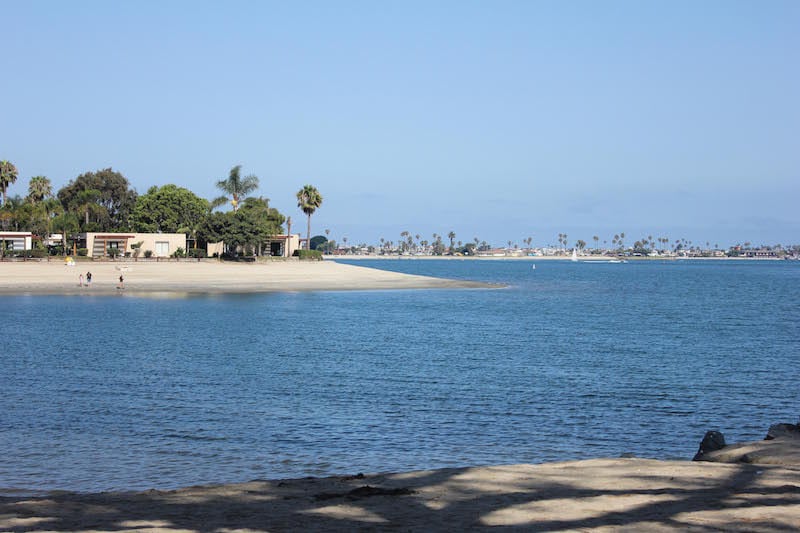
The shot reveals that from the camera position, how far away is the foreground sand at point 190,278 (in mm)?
76000

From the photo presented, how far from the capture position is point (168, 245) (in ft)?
374

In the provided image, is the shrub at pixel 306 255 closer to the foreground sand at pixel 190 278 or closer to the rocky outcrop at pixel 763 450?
the foreground sand at pixel 190 278

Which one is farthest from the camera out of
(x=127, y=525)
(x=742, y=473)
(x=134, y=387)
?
(x=134, y=387)

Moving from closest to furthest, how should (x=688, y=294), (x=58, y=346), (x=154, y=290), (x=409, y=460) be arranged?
(x=409, y=460) → (x=58, y=346) → (x=154, y=290) → (x=688, y=294)

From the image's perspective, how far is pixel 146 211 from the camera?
127 m

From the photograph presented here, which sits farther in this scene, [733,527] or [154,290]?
[154,290]

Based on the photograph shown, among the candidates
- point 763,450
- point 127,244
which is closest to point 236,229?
point 127,244

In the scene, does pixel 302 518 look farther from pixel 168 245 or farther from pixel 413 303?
pixel 168 245

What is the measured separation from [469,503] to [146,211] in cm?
12323

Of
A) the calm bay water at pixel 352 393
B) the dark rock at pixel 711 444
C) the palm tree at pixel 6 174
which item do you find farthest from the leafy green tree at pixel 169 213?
the dark rock at pixel 711 444

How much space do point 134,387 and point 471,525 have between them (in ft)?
59.5

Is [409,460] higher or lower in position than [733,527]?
lower

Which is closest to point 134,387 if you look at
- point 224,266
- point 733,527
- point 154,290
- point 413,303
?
point 733,527

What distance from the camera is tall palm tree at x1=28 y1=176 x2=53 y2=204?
425 feet
